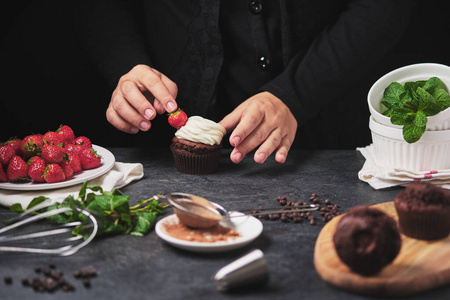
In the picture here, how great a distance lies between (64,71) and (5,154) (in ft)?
5.23

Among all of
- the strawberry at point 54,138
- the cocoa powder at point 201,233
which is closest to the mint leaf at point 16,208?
the strawberry at point 54,138

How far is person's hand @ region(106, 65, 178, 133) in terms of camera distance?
7.69ft

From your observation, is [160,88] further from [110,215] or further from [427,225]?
[427,225]

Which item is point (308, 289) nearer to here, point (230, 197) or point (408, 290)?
point (408, 290)

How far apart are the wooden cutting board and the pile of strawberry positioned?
3.49 feet

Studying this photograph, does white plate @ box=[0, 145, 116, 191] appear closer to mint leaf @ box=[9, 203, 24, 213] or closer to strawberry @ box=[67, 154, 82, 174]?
strawberry @ box=[67, 154, 82, 174]

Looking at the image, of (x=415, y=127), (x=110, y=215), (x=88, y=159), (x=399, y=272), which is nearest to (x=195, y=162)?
(x=88, y=159)

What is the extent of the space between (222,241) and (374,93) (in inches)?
44.1

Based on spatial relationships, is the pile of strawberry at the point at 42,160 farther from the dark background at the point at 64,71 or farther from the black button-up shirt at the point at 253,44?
the dark background at the point at 64,71

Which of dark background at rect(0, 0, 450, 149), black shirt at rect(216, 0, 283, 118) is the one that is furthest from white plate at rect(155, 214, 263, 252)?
dark background at rect(0, 0, 450, 149)

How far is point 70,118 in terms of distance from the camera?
361 centimetres

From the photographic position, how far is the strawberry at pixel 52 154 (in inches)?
80.5

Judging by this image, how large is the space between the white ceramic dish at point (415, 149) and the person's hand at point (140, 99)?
3.00 ft

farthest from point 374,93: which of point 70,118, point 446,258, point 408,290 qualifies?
point 70,118
